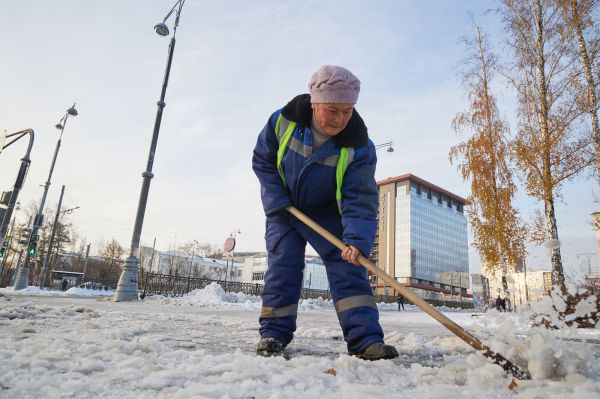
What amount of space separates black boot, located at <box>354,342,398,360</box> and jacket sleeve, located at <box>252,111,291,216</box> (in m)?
1.07

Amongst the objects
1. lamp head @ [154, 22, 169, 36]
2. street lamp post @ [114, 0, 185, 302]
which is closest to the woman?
street lamp post @ [114, 0, 185, 302]

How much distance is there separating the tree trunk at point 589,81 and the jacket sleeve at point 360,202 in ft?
28.6

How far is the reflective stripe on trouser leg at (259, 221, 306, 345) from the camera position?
2.49 metres

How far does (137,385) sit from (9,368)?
528 mm

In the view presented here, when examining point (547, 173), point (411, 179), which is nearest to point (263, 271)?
point (411, 179)

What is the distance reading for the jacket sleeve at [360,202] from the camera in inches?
92.9

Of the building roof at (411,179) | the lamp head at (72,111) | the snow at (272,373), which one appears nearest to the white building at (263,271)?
the building roof at (411,179)

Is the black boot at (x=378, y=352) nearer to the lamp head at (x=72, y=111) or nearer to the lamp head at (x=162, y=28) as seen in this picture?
the lamp head at (x=162, y=28)

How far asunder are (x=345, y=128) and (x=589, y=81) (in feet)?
31.8

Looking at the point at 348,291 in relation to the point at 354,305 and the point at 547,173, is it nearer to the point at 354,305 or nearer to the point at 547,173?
the point at 354,305

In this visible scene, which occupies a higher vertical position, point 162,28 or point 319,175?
point 162,28

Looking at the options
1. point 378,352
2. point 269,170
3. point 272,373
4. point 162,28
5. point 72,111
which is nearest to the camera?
point 272,373

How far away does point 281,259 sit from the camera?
2635mm

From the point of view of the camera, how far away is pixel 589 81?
9.20m
